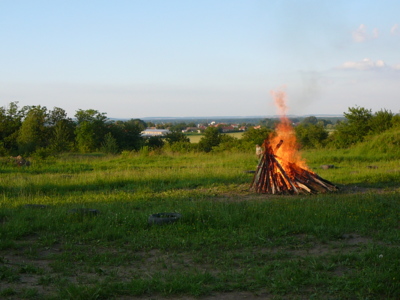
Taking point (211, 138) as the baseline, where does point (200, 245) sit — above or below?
below

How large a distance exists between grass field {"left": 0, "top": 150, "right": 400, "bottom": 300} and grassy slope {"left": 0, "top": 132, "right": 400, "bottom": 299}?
0.02 m

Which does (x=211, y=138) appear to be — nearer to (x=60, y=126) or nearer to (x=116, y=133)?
(x=116, y=133)

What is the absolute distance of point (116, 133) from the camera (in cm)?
3991

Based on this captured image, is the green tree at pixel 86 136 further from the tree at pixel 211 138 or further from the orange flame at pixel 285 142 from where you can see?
the orange flame at pixel 285 142

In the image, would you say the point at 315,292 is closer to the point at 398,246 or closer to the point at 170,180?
the point at 398,246

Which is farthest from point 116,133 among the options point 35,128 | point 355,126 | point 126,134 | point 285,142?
point 285,142

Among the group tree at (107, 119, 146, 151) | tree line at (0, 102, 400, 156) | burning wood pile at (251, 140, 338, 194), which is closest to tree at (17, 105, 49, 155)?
tree line at (0, 102, 400, 156)

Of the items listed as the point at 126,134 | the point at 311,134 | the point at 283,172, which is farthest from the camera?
A: the point at 126,134

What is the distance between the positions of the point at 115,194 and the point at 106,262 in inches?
213

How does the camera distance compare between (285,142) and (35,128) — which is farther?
(35,128)

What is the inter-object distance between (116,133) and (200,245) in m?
34.3

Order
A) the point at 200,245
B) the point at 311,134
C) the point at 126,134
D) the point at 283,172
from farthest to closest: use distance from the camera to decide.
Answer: the point at 126,134, the point at 311,134, the point at 283,172, the point at 200,245

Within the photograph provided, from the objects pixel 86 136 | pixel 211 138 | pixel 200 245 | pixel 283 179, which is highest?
pixel 86 136

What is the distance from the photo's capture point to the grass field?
15.7 feet
